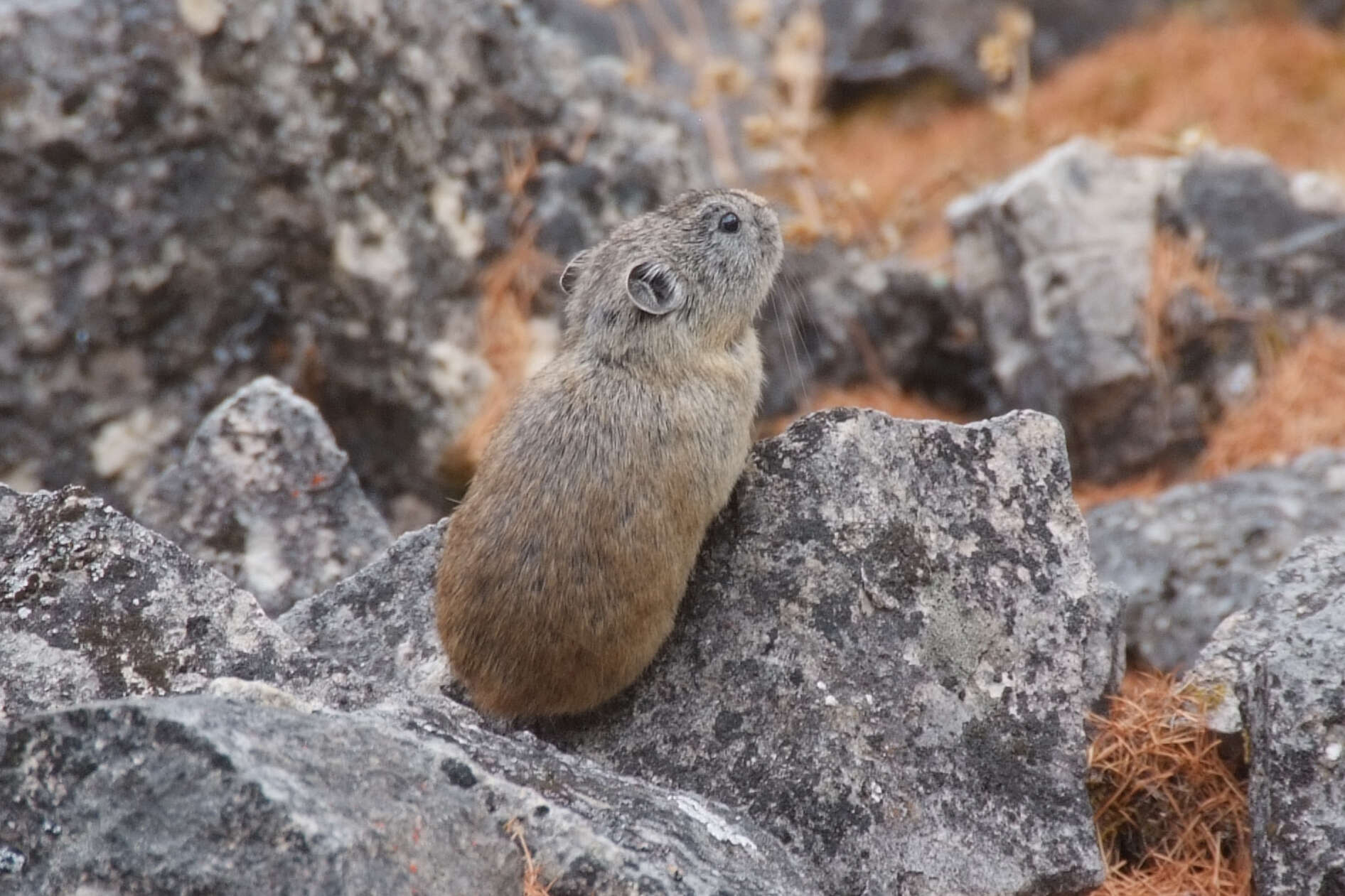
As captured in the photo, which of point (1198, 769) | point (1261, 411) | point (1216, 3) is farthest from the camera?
point (1216, 3)

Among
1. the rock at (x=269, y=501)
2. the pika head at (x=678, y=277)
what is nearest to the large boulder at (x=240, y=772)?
the rock at (x=269, y=501)

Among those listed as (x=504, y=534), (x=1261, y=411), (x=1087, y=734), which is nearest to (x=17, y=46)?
(x=504, y=534)

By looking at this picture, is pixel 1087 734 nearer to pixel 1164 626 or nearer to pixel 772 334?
pixel 1164 626

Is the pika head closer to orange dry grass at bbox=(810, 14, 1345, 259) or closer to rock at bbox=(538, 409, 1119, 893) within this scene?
rock at bbox=(538, 409, 1119, 893)

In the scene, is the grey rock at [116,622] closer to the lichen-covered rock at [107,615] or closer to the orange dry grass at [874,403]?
the lichen-covered rock at [107,615]

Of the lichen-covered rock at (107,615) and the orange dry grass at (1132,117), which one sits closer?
the lichen-covered rock at (107,615)

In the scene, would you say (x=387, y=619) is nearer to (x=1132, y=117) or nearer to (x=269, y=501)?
(x=269, y=501)
